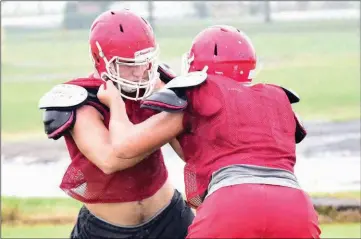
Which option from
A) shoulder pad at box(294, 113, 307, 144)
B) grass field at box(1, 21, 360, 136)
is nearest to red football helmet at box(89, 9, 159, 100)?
shoulder pad at box(294, 113, 307, 144)

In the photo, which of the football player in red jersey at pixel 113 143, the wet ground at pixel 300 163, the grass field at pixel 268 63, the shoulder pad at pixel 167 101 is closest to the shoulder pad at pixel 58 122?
the football player in red jersey at pixel 113 143

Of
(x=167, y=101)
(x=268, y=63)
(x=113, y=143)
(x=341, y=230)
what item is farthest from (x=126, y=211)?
(x=268, y=63)

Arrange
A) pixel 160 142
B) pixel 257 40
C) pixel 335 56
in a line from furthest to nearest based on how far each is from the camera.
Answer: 1. pixel 257 40
2. pixel 335 56
3. pixel 160 142

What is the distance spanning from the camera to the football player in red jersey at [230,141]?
2893 mm

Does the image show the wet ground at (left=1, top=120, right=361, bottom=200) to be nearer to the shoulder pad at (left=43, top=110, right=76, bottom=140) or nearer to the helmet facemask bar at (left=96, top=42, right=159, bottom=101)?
the helmet facemask bar at (left=96, top=42, right=159, bottom=101)

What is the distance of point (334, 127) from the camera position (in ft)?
49.0

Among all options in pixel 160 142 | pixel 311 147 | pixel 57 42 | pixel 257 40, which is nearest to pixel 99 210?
pixel 160 142

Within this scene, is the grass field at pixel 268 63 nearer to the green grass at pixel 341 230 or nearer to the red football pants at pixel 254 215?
the green grass at pixel 341 230

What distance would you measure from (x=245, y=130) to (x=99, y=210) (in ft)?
3.21

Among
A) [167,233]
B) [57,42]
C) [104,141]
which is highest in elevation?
[104,141]

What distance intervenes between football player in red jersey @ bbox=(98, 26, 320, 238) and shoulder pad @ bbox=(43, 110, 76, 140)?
0.21 meters

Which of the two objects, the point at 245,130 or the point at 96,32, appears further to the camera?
the point at 96,32

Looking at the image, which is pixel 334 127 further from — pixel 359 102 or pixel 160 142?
pixel 160 142

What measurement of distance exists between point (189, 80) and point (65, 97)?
23.4 inches
